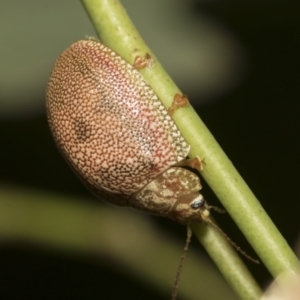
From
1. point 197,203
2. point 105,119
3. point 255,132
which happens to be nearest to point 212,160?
point 105,119

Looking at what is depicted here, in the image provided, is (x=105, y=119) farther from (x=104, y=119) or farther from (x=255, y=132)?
(x=255, y=132)

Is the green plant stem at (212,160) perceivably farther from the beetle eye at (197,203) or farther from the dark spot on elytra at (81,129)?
the beetle eye at (197,203)

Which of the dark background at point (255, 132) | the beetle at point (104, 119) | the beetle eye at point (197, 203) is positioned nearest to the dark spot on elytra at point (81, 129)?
the beetle at point (104, 119)

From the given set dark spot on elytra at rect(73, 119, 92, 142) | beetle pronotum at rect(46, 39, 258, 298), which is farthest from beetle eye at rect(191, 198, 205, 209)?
dark spot on elytra at rect(73, 119, 92, 142)

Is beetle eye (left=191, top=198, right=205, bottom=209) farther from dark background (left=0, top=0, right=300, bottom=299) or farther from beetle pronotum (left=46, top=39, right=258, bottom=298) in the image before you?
dark background (left=0, top=0, right=300, bottom=299)

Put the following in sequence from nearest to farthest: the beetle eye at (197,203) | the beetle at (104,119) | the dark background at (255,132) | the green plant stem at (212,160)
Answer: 1. the green plant stem at (212,160)
2. the beetle at (104,119)
3. the beetle eye at (197,203)
4. the dark background at (255,132)
